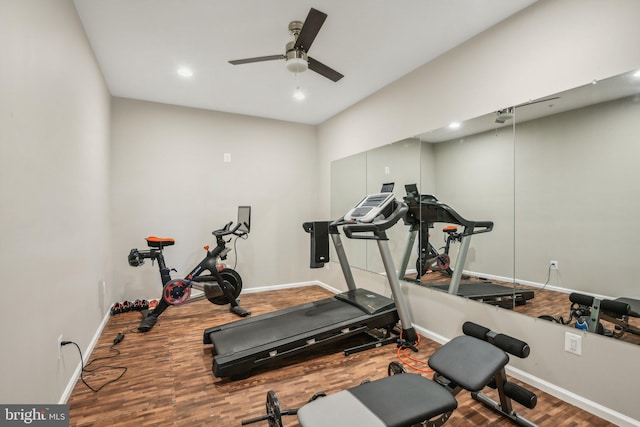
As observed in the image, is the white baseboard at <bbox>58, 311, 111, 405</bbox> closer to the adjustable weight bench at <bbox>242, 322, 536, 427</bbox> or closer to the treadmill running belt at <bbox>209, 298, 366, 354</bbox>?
the treadmill running belt at <bbox>209, 298, 366, 354</bbox>

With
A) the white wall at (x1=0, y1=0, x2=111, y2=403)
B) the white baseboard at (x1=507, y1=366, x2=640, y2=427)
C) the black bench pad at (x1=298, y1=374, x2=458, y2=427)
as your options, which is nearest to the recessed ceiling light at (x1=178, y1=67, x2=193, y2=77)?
the white wall at (x1=0, y1=0, x2=111, y2=403)

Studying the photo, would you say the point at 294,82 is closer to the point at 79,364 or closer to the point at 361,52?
the point at 361,52

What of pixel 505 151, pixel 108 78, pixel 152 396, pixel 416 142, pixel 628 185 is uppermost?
pixel 108 78

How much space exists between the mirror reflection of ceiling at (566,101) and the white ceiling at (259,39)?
2.48 feet

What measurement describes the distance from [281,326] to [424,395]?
1701 mm

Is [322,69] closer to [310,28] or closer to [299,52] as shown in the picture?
[299,52]

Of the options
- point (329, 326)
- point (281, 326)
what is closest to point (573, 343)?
point (329, 326)

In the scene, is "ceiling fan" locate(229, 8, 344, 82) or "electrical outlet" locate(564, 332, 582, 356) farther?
"ceiling fan" locate(229, 8, 344, 82)

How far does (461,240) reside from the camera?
289 cm

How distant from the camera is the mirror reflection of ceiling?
1821mm

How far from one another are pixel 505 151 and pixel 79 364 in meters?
3.85

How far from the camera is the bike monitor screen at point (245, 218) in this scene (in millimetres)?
3943

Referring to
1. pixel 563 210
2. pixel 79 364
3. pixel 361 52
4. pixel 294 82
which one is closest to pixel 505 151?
pixel 563 210

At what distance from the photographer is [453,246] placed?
117 inches
